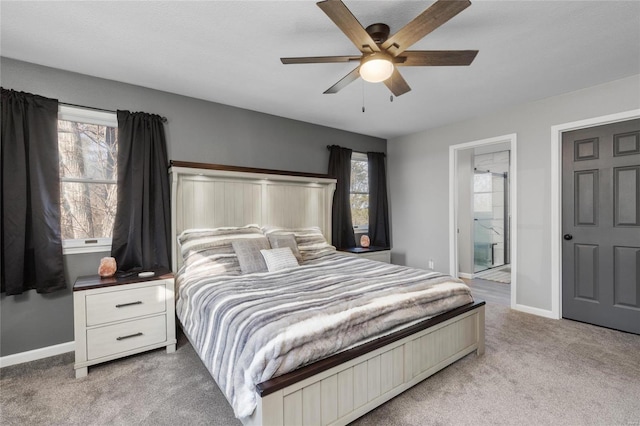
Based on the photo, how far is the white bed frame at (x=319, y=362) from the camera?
4.84ft

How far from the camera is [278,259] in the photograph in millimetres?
2902

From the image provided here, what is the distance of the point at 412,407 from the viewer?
1.87 m

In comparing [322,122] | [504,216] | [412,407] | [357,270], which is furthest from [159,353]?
[504,216]

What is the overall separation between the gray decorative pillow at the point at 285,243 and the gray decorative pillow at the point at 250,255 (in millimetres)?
223

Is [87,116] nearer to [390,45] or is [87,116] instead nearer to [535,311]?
[390,45]

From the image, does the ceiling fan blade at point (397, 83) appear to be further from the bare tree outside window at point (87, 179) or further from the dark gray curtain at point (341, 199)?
the bare tree outside window at point (87, 179)

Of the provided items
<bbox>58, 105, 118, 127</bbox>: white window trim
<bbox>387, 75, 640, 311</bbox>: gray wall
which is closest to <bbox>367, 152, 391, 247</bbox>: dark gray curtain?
<bbox>387, 75, 640, 311</bbox>: gray wall

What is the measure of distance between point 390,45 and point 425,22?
0.27m

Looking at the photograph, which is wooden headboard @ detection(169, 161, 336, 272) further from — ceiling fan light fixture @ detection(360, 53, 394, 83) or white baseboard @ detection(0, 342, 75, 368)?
ceiling fan light fixture @ detection(360, 53, 394, 83)

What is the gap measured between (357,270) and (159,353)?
1924mm

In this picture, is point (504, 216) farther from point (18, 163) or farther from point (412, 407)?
point (18, 163)

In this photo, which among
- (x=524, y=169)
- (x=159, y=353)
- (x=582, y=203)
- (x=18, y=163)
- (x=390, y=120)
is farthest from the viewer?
(x=390, y=120)

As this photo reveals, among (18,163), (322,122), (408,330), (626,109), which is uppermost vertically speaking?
(322,122)

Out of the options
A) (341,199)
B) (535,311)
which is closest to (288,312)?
(341,199)
